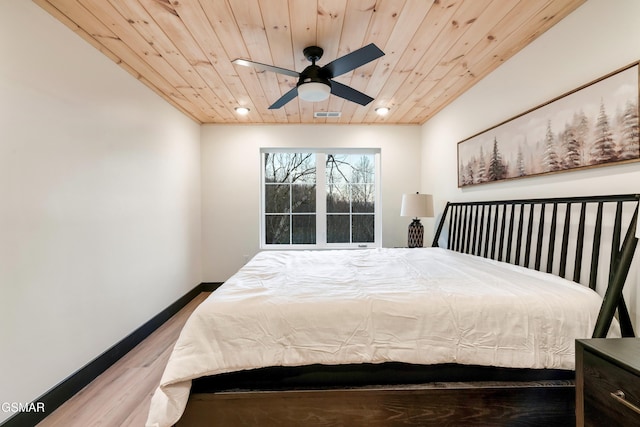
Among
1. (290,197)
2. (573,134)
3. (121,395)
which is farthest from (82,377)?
(573,134)

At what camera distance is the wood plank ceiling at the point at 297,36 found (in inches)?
65.6

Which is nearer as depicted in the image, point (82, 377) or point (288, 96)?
point (82, 377)

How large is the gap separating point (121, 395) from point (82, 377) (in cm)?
32

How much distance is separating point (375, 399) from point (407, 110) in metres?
→ 3.22

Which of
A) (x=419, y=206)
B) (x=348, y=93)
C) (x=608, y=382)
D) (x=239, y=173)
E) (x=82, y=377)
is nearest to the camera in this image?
(x=608, y=382)

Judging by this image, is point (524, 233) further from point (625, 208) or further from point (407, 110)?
point (407, 110)

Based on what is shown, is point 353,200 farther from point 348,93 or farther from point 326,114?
point 348,93

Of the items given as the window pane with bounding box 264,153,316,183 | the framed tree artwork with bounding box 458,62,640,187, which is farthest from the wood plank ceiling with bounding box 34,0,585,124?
the window pane with bounding box 264,153,316,183

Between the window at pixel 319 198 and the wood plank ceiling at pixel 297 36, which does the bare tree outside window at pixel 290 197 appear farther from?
the wood plank ceiling at pixel 297 36

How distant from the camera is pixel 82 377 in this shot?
187cm

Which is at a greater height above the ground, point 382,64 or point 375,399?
point 382,64

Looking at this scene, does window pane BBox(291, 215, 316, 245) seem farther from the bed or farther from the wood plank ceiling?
the bed

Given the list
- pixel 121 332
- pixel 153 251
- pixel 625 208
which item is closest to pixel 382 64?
pixel 625 208

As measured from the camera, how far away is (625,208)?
1451mm
